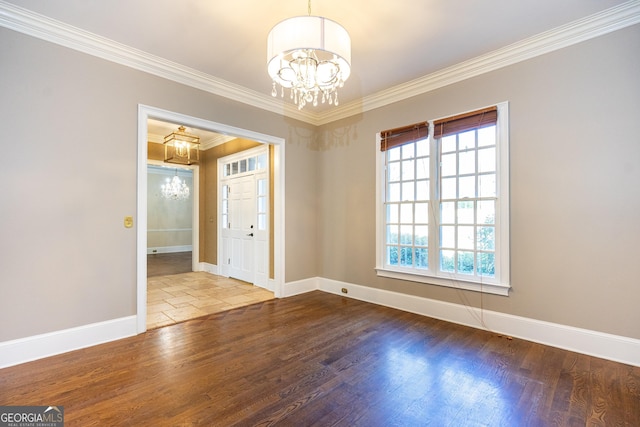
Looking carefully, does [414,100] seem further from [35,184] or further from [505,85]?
[35,184]

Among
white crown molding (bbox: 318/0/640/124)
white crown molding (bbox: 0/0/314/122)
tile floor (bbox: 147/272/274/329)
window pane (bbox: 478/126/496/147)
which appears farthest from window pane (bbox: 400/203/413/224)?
white crown molding (bbox: 0/0/314/122)

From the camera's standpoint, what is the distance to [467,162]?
3.38 m

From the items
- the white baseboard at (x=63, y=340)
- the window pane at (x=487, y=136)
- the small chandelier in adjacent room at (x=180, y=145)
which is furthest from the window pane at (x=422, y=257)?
the small chandelier in adjacent room at (x=180, y=145)

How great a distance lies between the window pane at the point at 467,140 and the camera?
11.0ft

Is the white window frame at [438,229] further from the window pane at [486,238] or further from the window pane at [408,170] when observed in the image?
the window pane at [408,170]

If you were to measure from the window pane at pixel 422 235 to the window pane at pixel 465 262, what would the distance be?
45 centimetres

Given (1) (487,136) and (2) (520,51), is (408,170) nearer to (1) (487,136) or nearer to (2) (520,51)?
(1) (487,136)

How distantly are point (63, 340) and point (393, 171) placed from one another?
167 inches

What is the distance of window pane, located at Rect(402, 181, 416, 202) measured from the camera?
385 cm

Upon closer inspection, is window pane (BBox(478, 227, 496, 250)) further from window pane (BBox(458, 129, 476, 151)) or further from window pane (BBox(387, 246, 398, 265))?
window pane (BBox(387, 246, 398, 265))

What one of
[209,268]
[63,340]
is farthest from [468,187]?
[209,268]

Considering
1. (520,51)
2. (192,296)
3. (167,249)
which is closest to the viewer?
(520,51)

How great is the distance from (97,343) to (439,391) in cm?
325

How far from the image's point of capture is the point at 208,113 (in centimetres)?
371
